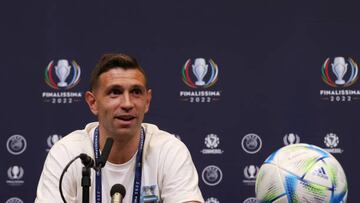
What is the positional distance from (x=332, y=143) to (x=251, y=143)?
54 cm

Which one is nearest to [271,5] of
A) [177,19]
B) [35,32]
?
[177,19]

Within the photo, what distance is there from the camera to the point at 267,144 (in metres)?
4.20

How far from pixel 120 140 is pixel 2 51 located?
2132 mm

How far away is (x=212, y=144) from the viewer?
13.9ft

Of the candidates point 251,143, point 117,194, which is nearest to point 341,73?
point 251,143

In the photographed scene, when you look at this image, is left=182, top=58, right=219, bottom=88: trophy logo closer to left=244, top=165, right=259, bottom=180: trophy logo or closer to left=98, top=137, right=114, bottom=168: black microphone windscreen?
left=244, top=165, right=259, bottom=180: trophy logo

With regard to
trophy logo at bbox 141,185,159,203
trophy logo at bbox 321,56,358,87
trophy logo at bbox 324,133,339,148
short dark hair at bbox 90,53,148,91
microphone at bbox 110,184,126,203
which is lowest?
trophy logo at bbox 141,185,159,203

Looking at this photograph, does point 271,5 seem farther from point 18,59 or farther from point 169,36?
point 18,59

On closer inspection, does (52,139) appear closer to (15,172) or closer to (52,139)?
(52,139)

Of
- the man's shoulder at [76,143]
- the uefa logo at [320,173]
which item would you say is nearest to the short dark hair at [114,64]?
the man's shoulder at [76,143]

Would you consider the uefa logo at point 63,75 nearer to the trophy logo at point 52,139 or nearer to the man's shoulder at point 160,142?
the trophy logo at point 52,139

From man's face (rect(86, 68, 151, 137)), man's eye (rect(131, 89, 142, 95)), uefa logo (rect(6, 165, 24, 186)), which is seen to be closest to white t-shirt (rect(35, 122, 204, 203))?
man's face (rect(86, 68, 151, 137))

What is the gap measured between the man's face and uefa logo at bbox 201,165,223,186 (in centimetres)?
176

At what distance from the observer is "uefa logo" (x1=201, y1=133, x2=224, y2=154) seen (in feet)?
13.9
